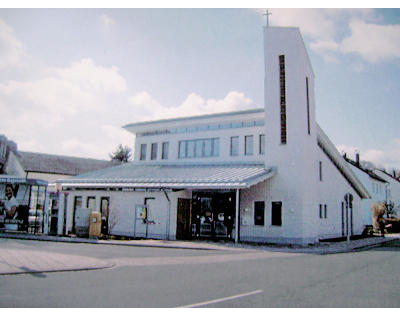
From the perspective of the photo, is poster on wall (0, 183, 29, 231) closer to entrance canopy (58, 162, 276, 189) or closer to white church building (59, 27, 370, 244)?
white church building (59, 27, 370, 244)

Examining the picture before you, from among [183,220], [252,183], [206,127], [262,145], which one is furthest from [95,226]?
[262,145]

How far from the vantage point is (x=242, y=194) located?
2373 centimetres

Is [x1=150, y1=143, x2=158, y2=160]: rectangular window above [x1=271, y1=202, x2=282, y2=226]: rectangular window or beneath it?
above

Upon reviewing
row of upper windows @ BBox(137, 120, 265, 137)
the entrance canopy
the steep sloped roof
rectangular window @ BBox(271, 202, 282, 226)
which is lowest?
rectangular window @ BBox(271, 202, 282, 226)

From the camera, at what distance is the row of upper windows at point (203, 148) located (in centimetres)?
2634

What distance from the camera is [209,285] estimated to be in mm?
8664

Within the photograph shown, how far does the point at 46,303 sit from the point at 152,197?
17249 millimetres

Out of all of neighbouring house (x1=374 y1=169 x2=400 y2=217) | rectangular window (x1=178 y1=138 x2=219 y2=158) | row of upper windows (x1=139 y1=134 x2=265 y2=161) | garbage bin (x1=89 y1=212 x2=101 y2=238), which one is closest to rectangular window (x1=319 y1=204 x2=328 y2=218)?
row of upper windows (x1=139 y1=134 x2=265 y2=161)

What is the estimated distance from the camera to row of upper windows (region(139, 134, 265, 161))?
2634 centimetres

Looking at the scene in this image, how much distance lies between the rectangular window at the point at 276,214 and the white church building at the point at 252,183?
57mm

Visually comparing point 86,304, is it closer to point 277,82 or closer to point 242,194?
point 242,194

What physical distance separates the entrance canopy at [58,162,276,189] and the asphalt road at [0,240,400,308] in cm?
821

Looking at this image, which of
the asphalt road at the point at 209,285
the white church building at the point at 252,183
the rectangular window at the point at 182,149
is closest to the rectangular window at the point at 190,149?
the rectangular window at the point at 182,149

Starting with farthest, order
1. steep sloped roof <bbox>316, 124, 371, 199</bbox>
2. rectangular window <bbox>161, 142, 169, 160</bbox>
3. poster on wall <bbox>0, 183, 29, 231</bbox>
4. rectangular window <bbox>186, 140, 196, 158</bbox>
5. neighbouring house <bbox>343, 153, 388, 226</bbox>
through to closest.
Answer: neighbouring house <bbox>343, 153, 388, 226</bbox> → rectangular window <bbox>161, 142, 169, 160</bbox> → rectangular window <bbox>186, 140, 196, 158</bbox> → steep sloped roof <bbox>316, 124, 371, 199</bbox> → poster on wall <bbox>0, 183, 29, 231</bbox>
